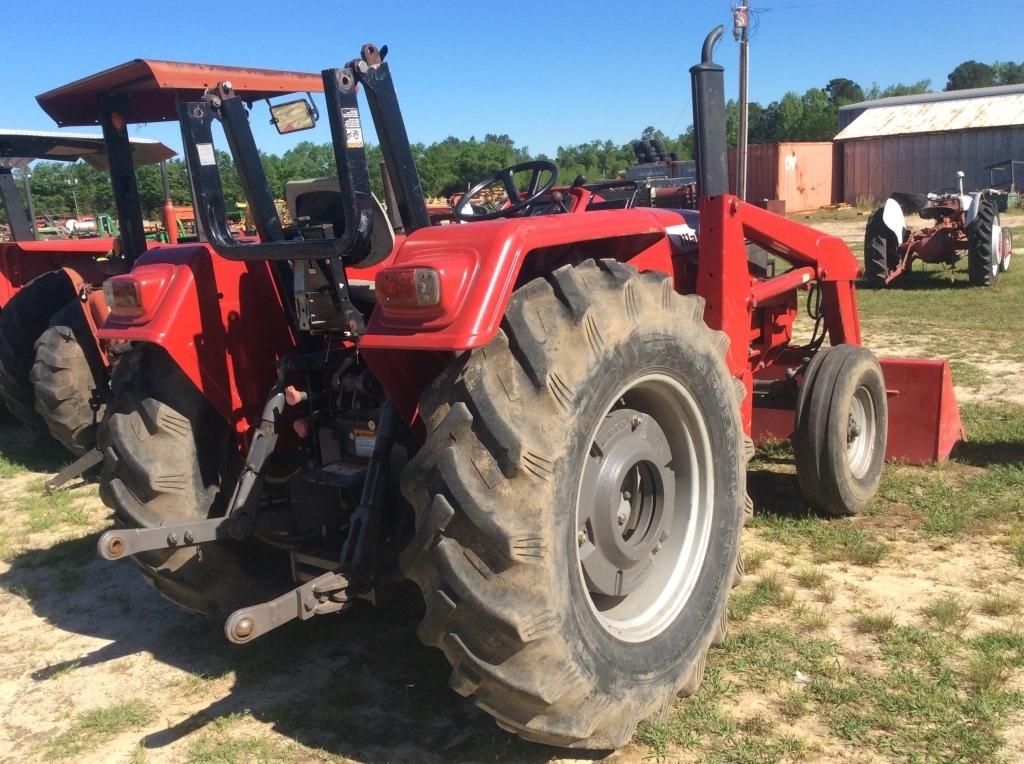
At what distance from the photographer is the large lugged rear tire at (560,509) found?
7.47 ft

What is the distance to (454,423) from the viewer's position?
2.30 metres

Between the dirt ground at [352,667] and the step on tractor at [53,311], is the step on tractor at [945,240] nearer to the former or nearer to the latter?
the dirt ground at [352,667]

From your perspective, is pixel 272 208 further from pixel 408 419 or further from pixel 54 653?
pixel 54 653

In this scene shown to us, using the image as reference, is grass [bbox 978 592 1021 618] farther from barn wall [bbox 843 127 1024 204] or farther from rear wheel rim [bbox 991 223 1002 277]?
barn wall [bbox 843 127 1024 204]

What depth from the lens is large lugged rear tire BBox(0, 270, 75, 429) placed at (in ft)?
20.7

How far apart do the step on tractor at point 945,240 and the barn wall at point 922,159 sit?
21.5 metres

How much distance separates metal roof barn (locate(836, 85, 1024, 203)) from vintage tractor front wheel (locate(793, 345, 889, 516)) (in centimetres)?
3148

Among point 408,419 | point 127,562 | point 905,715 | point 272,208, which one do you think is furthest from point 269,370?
point 905,715

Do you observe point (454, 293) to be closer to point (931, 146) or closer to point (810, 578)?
point (810, 578)

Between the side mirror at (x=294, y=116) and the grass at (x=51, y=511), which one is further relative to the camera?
the grass at (x=51, y=511)

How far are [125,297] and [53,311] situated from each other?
3942 millimetres

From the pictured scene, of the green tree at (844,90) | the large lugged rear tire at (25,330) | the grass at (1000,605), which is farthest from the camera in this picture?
the green tree at (844,90)

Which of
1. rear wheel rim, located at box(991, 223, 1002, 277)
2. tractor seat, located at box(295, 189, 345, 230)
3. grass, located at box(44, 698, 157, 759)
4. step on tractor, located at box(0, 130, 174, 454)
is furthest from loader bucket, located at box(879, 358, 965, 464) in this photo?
rear wheel rim, located at box(991, 223, 1002, 277)

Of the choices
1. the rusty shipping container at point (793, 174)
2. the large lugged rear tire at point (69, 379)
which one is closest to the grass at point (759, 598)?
the large lugged rear tire at point (69, 379)
